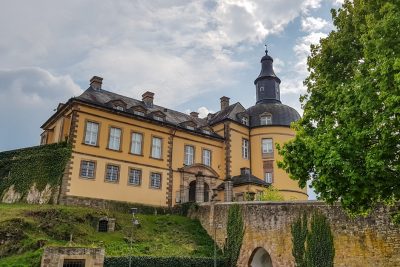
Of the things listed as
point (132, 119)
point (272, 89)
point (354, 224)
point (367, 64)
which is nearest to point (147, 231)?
point (132, 119)

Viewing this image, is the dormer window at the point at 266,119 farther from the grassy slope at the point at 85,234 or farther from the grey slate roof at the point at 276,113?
the grassy slope at the point at 85,234

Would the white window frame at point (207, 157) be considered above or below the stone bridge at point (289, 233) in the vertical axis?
above

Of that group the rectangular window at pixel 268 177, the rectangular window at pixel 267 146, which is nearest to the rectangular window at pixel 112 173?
the rectangular window at pixel 268 177

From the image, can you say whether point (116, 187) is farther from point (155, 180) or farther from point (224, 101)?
point (224, 101)

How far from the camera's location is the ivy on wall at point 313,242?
65.2 feet

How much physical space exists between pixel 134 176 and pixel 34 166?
7.47 m

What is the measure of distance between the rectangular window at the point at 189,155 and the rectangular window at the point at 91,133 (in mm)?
8560

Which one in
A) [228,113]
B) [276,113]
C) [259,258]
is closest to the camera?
[259,258]

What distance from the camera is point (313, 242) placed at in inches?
803

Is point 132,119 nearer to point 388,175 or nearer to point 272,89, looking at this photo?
point 272,89

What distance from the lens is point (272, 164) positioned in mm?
37750

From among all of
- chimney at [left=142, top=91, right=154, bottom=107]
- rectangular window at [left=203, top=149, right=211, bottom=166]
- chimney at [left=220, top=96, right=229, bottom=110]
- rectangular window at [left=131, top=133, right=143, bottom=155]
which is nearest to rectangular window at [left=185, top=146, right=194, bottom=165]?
rectangular window at [left=203, top=149, right=211, bottom=166]

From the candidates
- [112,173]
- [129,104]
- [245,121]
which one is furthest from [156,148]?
[245,121]

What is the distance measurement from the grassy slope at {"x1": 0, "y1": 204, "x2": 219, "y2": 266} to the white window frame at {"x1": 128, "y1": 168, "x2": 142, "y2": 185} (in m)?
4.23
